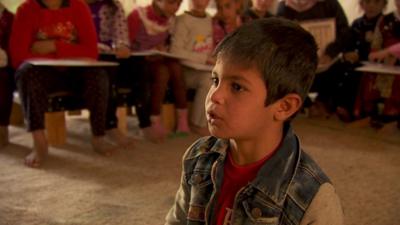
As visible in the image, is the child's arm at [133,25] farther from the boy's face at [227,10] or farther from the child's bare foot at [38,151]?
the child's bare foot at [38,151]

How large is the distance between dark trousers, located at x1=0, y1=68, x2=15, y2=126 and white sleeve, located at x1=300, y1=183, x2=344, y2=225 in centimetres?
152

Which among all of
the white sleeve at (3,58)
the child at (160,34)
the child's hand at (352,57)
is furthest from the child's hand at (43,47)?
the child's hand at (352,57)

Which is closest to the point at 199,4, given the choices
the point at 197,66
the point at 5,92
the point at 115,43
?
the point at 197,66

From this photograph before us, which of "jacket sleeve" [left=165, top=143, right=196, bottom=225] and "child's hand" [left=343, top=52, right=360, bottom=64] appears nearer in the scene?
"jacket sleeve" [left=165, top=143, right=196, bottom=225]

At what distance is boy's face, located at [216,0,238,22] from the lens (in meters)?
2.29

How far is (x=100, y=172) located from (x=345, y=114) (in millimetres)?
1560

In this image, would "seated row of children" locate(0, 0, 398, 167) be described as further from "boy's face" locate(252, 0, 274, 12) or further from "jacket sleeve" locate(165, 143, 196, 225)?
"jacket sleeve" locate(165, 143, 196, 225)

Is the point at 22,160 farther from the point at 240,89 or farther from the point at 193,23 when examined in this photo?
the point at 240,89

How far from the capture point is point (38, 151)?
1651 millimetres

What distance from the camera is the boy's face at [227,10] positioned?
7.51ft

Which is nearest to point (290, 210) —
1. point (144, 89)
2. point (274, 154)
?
point (274, 154)

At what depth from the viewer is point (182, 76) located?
6.98 ft

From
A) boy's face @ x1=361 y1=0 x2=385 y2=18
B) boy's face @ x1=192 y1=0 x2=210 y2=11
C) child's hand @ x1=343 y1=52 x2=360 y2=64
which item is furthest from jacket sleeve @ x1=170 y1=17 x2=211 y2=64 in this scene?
boy's face @ x1=361 y1=0 x2=385 y2=18

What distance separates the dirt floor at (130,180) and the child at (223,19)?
59cm
